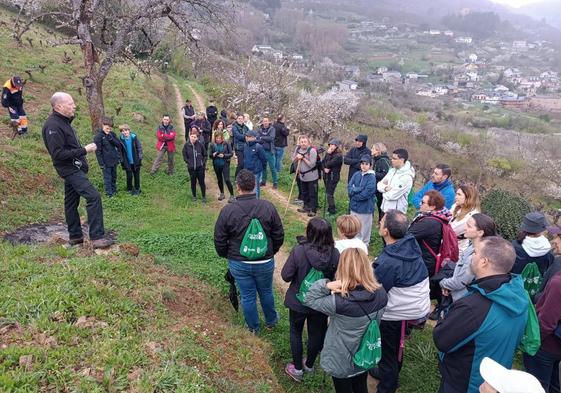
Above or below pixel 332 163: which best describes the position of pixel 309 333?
below

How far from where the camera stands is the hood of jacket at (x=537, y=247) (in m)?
4.54

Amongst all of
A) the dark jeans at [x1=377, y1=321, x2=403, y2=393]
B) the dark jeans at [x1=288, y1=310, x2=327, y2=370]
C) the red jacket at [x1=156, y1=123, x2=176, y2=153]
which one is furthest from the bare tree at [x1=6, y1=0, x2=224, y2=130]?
the dark jeans at [x1=377, y1=321, x2=403, y2=393]

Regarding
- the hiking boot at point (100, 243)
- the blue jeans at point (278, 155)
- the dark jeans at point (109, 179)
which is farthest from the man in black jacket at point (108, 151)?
the blue jeans at point (278, 155)

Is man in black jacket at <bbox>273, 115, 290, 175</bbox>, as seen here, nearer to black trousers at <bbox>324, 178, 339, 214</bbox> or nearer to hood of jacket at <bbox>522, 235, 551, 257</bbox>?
black trousers at <bbox>324, 178, 339, 214</bbox>

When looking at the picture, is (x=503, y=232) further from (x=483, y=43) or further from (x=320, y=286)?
(x=483, y=43)

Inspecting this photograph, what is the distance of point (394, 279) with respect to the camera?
381 centimetres

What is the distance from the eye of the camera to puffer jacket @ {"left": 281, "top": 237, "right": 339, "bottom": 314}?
155 inches

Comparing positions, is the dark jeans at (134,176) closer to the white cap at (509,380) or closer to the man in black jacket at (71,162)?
the man in black jacket at (71,162)

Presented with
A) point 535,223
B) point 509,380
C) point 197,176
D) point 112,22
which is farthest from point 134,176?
point 509,380

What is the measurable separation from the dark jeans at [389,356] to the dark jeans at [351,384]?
403 millimetres

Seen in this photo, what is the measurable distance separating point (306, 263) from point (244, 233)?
2.72 ft

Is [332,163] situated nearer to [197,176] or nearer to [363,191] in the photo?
[363,191]

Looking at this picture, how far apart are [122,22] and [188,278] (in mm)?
8058

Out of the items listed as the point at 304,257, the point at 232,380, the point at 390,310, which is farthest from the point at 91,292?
the point at 390,310
